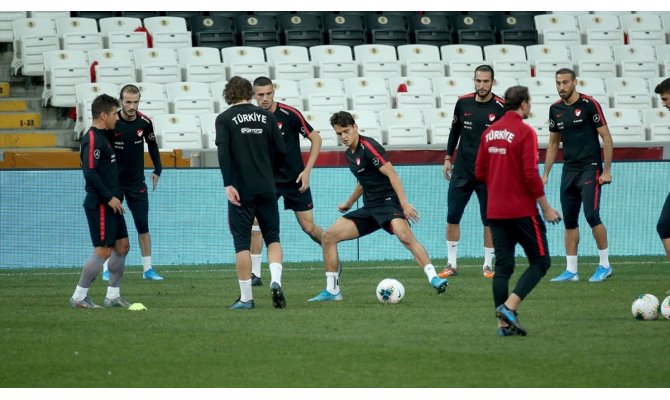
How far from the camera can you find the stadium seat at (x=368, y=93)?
1983 cm

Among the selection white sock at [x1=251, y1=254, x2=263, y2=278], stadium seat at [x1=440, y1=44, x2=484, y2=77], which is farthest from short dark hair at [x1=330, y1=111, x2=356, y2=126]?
stadium seat at [x1=440, y1=44, x2=484, y2=77]

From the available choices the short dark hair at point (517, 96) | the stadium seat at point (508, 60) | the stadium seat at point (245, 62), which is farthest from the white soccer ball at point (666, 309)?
the stadium seat at point (508, 60)

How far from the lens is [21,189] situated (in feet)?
52.4

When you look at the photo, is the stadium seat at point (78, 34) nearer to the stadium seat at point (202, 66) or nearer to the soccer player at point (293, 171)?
the stadium seat at point (202, 66)

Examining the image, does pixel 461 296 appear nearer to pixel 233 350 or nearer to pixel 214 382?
pixel 233 350

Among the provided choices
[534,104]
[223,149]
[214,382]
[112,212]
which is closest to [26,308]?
[112,212]

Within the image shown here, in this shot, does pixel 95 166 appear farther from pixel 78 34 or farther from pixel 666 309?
pixel 78 34

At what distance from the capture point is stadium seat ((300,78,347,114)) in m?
19.4

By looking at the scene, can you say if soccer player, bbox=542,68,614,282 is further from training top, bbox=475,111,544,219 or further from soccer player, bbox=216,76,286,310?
training top, bbox=475,111,544,219

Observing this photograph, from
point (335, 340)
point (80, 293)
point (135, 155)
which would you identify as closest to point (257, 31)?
point (135, 155)

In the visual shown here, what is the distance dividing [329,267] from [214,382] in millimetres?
4297

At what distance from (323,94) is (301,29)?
9.39ft

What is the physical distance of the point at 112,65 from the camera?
19.8m

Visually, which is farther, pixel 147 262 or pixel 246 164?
pixel 147 262
